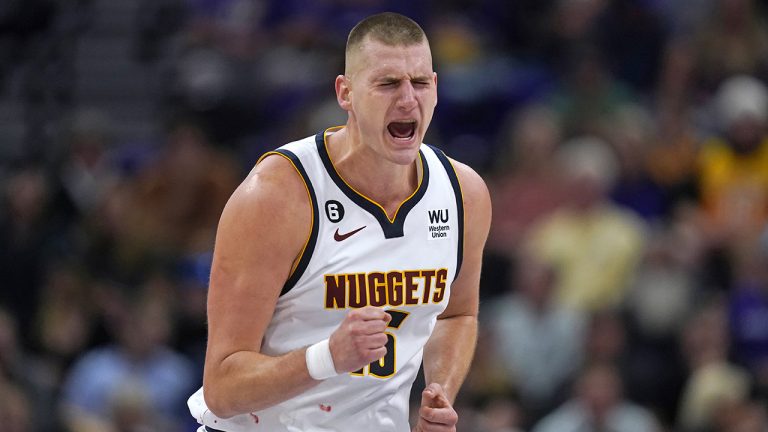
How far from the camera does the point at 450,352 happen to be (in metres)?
5.71

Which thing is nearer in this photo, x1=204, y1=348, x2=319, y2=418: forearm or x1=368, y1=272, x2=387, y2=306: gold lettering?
x1=204, y1=348, x2=319, y2=418: forearm

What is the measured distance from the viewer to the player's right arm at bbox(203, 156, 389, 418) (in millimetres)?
→ 4949

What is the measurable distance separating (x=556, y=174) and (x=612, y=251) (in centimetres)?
95

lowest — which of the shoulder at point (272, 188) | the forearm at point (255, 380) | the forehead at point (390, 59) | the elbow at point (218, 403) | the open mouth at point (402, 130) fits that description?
the elbow at point (218, 403)

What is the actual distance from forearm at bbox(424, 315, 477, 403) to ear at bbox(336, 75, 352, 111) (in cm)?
116

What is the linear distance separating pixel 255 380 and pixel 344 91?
1201mm

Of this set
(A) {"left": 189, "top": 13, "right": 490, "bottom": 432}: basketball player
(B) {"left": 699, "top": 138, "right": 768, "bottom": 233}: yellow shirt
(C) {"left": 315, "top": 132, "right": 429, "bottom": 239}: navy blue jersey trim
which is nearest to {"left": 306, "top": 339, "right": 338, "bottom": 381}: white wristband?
(A) {"left": 189, "top": 13, "right": 490, "bottom": 432}: basketball player

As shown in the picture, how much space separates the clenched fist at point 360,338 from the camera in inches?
181

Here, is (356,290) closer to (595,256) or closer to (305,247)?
(305,247)

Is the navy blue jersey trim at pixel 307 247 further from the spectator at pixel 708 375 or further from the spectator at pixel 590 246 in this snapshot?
the spectator at pixel 590 246

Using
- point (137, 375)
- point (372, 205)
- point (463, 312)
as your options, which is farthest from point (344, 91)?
point (137, 375)

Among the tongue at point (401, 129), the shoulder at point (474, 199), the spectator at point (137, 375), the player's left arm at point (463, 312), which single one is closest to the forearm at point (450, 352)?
the player's left arm at point (463, 312)

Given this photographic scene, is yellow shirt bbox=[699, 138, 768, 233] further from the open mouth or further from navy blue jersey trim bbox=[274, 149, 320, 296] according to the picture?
navy blue jersey trim bbox=[274, 149, 320, 296]

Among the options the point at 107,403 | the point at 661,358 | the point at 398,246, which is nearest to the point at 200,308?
the point at 107,403
